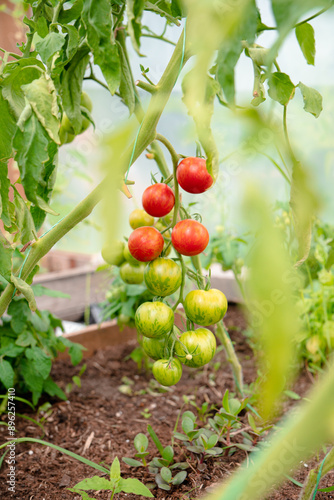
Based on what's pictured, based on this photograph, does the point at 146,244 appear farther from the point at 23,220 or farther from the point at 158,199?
the point at 23,220

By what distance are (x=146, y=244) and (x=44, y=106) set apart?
291 millimetres

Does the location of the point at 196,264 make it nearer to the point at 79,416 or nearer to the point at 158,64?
the point at 79,416

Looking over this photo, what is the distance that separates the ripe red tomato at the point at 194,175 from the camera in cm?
68

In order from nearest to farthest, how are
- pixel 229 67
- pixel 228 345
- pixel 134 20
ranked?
pixel 229 67 → pixel 134 20 → pixel 228 345

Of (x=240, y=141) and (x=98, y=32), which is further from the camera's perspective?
(x=98, y=32)

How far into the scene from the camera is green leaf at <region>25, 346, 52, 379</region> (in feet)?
3.67

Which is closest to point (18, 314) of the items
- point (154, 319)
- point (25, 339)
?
point (25, 339)

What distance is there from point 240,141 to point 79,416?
1225 millimetres

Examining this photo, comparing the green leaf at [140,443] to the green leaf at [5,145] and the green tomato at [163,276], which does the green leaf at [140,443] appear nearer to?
the green tomato at [163,276]

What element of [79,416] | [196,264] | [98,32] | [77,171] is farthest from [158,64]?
[79,416]

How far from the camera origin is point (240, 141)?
16 cm

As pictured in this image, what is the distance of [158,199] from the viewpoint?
2.39ft

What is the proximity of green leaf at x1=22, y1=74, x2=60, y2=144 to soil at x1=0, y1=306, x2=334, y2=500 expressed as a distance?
0.72 meters

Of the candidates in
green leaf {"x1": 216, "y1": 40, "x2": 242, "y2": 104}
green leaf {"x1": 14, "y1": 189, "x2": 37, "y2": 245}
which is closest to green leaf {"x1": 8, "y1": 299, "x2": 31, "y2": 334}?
green leaf {"x1": 14, "y1": 189, "x2": 37, "y2": 245}
